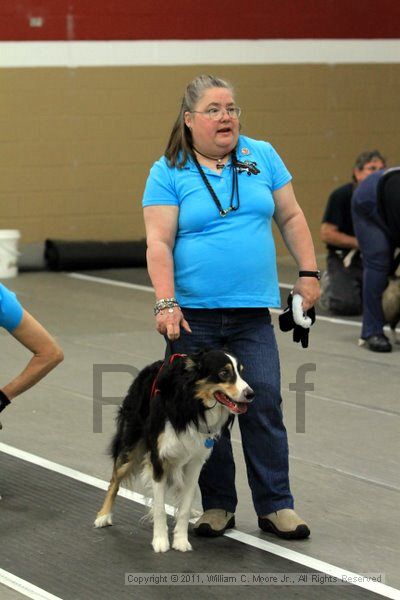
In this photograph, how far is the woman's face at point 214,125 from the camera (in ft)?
18.3

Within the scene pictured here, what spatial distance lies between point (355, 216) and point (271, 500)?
196 inches

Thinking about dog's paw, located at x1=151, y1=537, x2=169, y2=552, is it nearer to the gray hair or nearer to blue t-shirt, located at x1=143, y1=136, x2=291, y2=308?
blue t-shirt, located at x1=143, y1=136, x2=291, y2=308

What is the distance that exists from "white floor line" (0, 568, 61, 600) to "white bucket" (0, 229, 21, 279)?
352 inches

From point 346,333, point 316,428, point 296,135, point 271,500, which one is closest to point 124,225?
point 296,135

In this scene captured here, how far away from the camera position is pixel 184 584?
5.28m

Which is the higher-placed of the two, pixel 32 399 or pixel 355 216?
pixel 355 216

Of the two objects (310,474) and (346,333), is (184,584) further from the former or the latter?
(346,333)

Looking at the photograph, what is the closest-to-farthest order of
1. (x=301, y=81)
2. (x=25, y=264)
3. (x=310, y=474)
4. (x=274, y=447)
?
(x=274, y=447) → (x=310, y=474) → (x=25, y=264) → (x=301, y=81)

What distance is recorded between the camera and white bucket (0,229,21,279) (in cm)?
1409

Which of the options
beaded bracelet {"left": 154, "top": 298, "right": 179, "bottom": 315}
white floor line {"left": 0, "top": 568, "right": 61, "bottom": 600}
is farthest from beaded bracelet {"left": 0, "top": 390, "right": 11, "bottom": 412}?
beaded bracelet {"left": 154, "top": 298, "right": 179, "bottom": 315}

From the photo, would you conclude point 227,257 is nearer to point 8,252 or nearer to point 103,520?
point 103,520

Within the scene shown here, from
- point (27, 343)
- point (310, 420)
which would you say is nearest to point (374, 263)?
point (310, 420)

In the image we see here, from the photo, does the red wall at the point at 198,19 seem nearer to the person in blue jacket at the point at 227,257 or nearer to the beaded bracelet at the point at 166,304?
the person in blue jacket at the point at 227,257

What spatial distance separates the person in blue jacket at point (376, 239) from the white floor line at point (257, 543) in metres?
3.94
